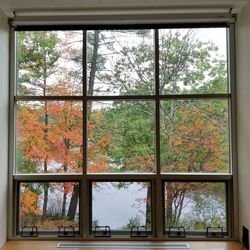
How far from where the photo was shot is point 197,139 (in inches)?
131

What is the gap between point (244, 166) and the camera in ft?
10.1

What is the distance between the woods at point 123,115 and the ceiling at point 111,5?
330 mm

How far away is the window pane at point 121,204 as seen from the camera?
332 centimetres

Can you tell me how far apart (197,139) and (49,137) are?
151 cm

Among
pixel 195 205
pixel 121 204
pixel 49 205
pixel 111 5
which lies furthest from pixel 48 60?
pixel 195 205

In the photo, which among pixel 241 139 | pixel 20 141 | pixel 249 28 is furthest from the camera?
pixel 20 141

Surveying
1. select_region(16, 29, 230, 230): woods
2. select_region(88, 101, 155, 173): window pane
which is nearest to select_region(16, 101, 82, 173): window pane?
select_region(16, 29, 230, 230): woods

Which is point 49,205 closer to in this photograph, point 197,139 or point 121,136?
point 121,136

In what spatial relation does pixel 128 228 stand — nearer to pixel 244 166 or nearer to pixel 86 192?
pixel 86 192

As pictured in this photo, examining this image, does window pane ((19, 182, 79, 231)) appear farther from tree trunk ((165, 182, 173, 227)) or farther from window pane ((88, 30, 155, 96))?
window pane ((88, 30, 155, 96))

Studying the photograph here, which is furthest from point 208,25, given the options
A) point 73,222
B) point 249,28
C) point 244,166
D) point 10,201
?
point 10,201

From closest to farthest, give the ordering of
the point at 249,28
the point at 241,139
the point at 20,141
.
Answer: the point at 249,28 → the point at 241,139 → the point at 20,141

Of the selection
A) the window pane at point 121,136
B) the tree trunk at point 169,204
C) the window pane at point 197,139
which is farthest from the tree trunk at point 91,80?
the tree trunk at point 169,204

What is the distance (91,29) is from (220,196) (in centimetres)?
215
